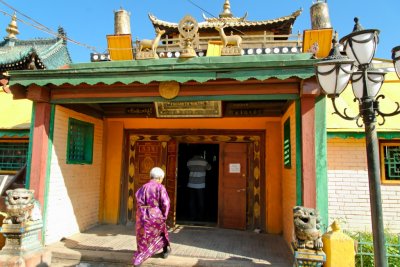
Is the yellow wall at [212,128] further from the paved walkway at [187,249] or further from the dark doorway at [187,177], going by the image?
the dark doorway at [187,177]

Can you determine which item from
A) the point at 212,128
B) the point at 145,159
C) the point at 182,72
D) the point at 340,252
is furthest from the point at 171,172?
the point at 340,252

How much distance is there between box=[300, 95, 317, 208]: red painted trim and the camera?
501 cm

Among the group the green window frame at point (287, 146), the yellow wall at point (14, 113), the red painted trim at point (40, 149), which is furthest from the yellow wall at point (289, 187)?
the yellow wall at point (14, 113)

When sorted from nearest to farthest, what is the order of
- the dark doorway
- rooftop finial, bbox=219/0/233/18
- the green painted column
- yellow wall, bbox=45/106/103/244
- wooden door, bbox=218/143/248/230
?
the green painted column < yellow wall, bbox=45/106/103/244 < wooden door, bbox=218/143/248/230 < the dark doorway < rooftop finial, bbox=219/0/233/18

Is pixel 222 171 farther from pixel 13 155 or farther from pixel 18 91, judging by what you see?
pixel 13 155

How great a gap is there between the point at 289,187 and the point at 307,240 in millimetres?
2070

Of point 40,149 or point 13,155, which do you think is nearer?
point 40,149

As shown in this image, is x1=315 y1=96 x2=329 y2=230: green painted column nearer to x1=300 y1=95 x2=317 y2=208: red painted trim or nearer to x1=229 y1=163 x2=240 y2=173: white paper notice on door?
x1=300 y1=95 x2=317 y2=208: red painted trim

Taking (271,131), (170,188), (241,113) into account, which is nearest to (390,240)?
(271,131)

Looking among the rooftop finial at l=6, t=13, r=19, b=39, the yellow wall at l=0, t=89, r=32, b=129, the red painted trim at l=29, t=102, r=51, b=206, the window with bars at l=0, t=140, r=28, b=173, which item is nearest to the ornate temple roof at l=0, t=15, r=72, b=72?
the rooftop finial at l=6, t=13, r=19, b=39

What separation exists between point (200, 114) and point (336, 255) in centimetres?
380

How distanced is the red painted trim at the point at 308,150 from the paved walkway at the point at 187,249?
1142 millimetres

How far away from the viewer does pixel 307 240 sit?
13.9 ft

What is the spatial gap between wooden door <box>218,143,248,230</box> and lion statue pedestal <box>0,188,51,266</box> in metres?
4.19
